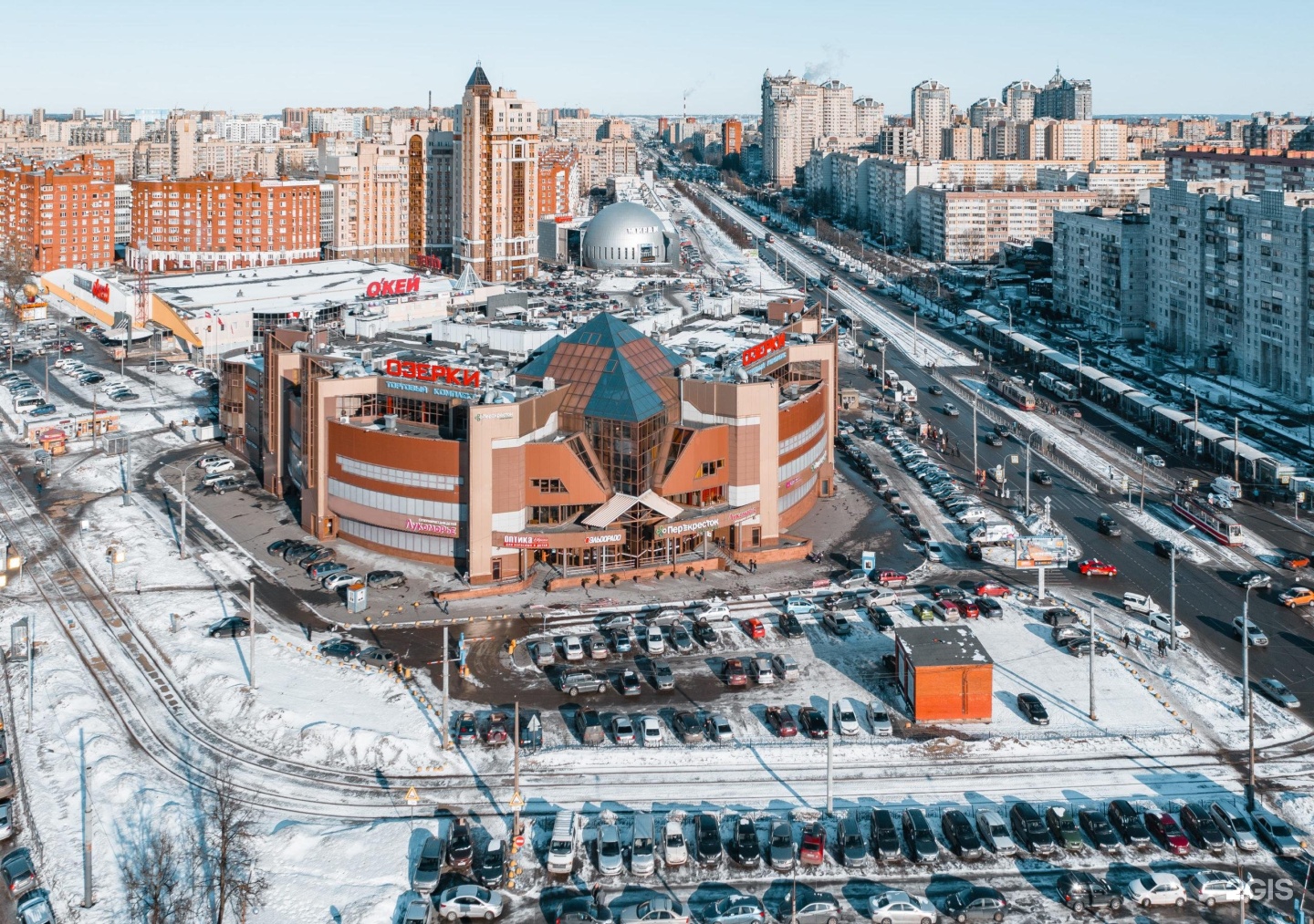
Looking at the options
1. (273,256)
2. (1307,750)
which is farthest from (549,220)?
(1307,750)

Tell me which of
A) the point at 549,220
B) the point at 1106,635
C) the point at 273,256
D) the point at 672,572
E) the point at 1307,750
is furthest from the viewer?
the point at 549,220

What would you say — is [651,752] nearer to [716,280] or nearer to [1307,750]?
[1307,750]

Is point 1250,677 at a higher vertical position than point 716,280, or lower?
lower

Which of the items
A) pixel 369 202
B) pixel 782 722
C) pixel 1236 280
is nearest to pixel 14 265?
pixel 369 202

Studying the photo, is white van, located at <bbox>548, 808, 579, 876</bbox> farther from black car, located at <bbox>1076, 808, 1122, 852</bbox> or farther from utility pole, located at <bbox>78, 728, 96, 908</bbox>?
black car, located at <bbox>1076, 808, 1122, 852</bbox>

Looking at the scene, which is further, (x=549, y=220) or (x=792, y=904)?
(x=549, y=220)

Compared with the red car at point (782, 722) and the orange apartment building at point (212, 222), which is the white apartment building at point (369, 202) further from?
the red car at point (782, 722)
